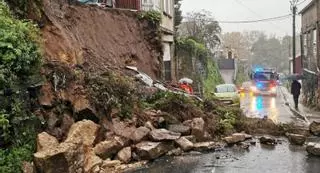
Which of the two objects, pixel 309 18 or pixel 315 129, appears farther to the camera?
pixel 309 18

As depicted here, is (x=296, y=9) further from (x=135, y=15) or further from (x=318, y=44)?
(x=135, y=15)

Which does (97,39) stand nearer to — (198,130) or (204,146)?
(198,130)

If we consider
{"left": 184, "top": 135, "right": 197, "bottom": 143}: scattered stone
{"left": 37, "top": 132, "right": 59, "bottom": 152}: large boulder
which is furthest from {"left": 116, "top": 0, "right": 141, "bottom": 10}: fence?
{"left": 37, "top": 132, "right": 59, "bottom": 152}: large boulder

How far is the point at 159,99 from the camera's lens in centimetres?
1667

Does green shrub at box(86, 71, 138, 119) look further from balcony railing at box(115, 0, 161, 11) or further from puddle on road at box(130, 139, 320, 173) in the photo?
balcony railing at box(115, 0, 161, 11)

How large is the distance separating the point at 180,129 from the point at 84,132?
151 inches

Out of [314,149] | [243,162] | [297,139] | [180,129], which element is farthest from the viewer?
[297,139]

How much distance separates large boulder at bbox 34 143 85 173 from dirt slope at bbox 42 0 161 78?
4094mm

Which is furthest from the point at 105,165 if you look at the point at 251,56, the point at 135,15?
the point at 251,56

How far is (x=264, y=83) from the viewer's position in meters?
45.2

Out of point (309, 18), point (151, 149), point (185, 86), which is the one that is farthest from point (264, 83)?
point (151, 149)

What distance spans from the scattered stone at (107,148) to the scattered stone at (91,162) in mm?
252

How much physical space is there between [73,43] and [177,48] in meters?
16.8

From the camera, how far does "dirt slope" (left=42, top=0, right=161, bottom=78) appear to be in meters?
15.0
